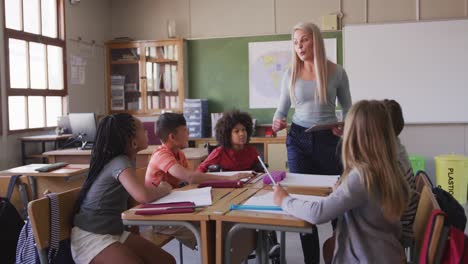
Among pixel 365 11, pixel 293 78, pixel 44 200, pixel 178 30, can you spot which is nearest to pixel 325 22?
pixel 365 11

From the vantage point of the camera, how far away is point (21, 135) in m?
4.84

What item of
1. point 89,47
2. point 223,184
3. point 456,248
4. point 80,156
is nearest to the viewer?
point 456,248

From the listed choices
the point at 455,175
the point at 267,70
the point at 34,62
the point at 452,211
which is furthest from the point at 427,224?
the point at 34,62

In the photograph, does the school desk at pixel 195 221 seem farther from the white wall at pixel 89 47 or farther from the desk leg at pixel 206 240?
the white wall at pixel 89 47

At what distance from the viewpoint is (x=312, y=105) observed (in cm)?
242

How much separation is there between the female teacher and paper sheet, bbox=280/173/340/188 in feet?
0.49

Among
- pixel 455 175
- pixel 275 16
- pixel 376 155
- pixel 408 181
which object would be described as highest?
pixel 275 16

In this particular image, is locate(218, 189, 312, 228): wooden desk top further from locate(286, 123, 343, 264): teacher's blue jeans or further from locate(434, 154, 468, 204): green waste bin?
locate(434, 154, 468, 204): green waste bin

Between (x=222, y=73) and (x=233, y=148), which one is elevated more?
(x=222, y=73)

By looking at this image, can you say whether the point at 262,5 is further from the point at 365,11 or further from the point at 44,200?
the point at 44,200

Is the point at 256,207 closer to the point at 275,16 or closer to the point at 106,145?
the point at 106,145

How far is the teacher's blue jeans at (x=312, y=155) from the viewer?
2391 millimetres

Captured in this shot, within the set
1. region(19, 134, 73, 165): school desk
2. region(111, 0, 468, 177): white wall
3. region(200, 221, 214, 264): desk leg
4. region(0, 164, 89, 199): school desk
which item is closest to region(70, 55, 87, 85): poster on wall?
region(111, 0, 468, 177): white wall

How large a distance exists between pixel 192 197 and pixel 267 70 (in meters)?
4.25
